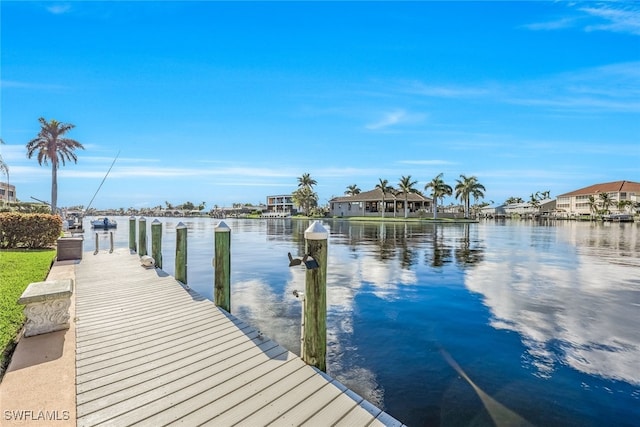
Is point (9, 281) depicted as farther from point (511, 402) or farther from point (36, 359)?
point (511, 402)

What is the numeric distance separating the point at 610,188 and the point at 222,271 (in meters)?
125

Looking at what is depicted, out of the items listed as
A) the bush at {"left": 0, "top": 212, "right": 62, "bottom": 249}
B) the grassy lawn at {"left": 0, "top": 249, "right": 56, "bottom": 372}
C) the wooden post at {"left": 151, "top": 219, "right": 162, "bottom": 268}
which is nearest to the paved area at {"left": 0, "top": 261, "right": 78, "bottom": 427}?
the grassy lawn at {"left": 0, "top": 249, "right": 56, "bottom": 372}

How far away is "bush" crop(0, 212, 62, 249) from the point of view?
51.9ft

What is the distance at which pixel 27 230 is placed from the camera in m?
16.4

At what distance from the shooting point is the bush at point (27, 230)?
1583 cm

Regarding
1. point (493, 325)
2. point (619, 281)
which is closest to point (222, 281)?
point (493, 325)

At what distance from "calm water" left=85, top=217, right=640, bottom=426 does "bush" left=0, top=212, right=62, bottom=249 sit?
26.2ft

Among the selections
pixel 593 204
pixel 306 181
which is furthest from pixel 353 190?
pixel 593 204

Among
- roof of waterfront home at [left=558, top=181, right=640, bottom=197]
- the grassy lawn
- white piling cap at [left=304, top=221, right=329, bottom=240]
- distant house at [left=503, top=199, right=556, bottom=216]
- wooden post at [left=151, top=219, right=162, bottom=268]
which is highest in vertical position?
roof of waterfront home at [left=558, top=181, right=640, bottom=197]

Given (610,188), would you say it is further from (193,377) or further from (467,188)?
(193,377)

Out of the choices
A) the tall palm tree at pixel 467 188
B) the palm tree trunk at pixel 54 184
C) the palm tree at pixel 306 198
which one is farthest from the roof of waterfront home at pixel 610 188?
the palm tree trunk at pixel 54 184

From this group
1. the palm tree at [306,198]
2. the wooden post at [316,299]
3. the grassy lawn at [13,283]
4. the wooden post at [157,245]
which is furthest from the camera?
the palm tree at [306,198]

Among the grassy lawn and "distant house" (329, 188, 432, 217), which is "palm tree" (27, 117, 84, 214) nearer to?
the grassy lawn

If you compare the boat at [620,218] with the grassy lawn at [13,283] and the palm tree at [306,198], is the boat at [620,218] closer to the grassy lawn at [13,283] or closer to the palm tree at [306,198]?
the palm tree at [306,198]
